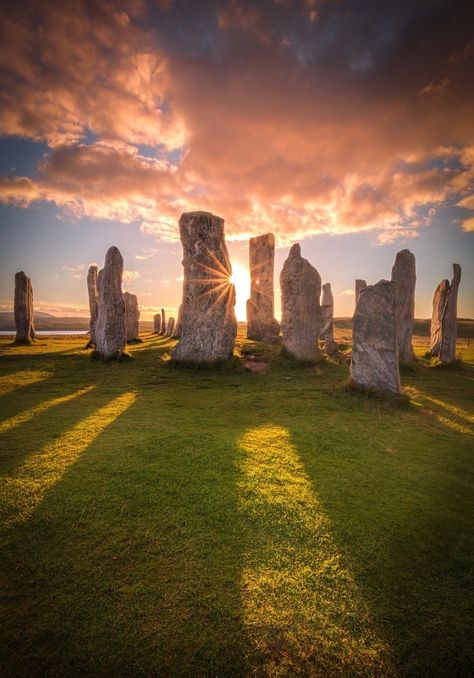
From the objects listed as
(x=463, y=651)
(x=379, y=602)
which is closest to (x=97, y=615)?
(x=379, y=602)

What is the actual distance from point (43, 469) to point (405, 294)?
1525 centimetres

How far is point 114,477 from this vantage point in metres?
4.04

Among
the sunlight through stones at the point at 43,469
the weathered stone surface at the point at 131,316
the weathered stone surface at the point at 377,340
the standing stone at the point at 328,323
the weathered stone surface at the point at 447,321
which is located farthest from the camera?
the weathered stone surface at the point at 131,316

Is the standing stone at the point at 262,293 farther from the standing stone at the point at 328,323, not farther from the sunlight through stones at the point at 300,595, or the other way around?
the sunlight through stones at the point at 300,595

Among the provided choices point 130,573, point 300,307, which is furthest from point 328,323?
point 130,573

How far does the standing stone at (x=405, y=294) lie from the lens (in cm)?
1419

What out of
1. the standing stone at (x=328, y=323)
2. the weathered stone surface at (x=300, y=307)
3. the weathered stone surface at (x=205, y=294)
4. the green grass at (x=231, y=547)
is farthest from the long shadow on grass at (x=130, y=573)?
the standing stone at (x=328, y=323)

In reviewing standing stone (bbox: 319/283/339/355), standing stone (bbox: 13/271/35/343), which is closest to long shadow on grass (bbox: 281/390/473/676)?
standing stone (bbox: 319/283/339/355)

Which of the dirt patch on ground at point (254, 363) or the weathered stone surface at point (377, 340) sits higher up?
the weathered stone surface at point (377, 340)

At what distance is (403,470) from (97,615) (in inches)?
172

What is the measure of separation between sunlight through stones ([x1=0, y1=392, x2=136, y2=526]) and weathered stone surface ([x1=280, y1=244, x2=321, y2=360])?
7989 millimetres

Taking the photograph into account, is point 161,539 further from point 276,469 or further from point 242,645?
point 276,469

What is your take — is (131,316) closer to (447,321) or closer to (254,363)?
(254,363)

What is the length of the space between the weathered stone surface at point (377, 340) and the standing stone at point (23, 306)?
1938 centimetres
